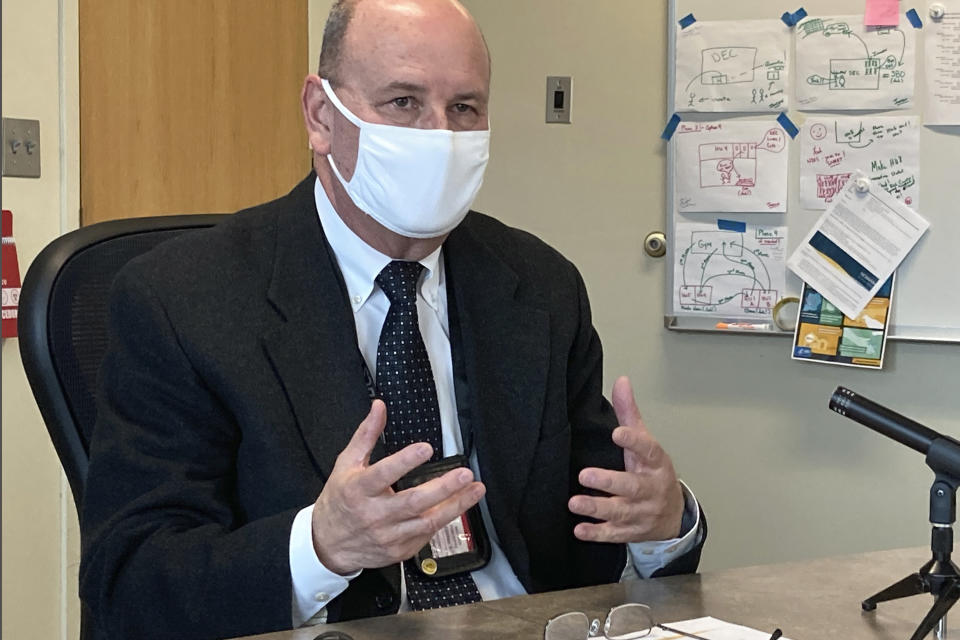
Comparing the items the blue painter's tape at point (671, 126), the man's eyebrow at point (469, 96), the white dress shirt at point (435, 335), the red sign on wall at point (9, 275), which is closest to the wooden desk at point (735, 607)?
the white dress shirt at point (435, 335)

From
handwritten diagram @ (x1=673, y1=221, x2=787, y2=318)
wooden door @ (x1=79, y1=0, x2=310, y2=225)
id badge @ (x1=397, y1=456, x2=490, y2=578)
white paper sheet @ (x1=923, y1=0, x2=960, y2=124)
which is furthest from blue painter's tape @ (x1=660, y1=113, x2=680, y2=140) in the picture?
id badge @ (x1=397, y1=456, x2=490, y2=578)

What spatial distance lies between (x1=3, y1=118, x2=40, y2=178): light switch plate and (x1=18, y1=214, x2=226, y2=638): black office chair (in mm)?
1004

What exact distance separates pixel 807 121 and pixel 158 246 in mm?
2008

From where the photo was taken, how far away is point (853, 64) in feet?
9.73

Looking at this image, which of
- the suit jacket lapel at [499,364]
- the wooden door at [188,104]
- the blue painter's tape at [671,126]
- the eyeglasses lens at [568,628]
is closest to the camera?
the eyeglasses lens at [568,628]

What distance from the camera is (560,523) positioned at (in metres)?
1.58

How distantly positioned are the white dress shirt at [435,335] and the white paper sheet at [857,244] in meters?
1.63

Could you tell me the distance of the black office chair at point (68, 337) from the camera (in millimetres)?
1436

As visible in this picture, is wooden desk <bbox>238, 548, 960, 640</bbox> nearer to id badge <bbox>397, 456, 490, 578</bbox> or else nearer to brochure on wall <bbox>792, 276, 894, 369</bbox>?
id badge <bbox>397, 456, 490, 578</bbox>

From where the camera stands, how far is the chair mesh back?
1448 mm

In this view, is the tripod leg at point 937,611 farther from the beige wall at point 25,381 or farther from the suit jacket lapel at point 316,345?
the beige wall at point 25,381

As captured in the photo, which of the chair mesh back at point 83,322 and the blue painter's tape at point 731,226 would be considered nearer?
the chair mesh back at point 83,322

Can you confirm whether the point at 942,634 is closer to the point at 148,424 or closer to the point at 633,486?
the point at 633,486

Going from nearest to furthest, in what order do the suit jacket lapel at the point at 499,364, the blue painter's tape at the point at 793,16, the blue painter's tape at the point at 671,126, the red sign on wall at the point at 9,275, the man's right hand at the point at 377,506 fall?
the man's right hand at the point at 377,506 < the suit jacket lapel at the point at 499,364 < the red sign on wall at the point at 9,275 < the blue painter's tape at the point at 793,16 < the blue painter's tape at the point at 671,126
